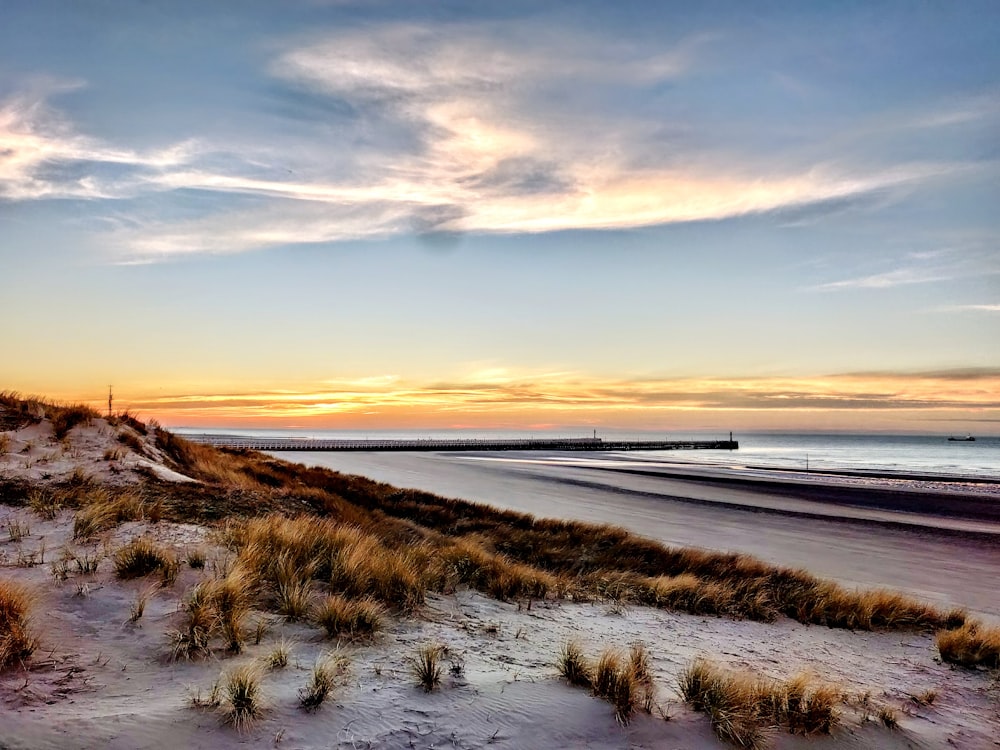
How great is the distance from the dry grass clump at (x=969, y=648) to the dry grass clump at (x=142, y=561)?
9.94 m

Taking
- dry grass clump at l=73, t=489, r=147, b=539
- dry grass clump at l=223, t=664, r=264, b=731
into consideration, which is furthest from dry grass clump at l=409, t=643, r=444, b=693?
dry grass clump at l=73, t=489, r=147, b=539

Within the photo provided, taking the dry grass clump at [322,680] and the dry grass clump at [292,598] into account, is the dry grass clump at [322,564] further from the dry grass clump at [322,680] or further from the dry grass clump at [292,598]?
the dry grass clump at [322,680]

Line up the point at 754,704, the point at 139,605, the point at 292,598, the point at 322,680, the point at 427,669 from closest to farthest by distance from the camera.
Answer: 1. the point at 322,680
2. the point at 427,669
3. the point at 754,704
4. the point at 139,605
5. the point at 292,598

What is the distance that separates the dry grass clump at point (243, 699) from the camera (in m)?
4.57

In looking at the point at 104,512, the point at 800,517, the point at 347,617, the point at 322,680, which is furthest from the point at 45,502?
the point at 800,517

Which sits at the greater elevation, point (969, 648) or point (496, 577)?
point (496, 577)

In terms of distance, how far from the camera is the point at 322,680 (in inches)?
199

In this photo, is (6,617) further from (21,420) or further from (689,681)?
(21,420)

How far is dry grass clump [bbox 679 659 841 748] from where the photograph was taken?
5.29 m

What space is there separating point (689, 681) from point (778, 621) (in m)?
5.08

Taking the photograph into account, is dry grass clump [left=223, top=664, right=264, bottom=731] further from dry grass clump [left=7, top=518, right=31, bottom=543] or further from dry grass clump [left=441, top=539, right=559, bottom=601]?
dry grass clump [left=7, top=518, right=31, bottom=543]

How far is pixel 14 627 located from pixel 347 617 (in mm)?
2796

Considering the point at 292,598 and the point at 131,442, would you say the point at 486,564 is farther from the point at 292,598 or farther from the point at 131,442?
the point at 131,442

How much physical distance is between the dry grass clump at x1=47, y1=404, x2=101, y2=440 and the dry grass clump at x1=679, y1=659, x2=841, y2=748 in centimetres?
1438
